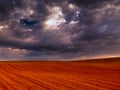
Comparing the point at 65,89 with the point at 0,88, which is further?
the point at 0,88

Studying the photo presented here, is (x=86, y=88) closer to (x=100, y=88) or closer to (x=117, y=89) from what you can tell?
(x=100, y=88)

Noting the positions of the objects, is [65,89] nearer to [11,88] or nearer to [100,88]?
[100,88]

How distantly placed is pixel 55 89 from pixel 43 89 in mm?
839

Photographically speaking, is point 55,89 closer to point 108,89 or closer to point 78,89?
point 78,89

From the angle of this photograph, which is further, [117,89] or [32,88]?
[32,88]

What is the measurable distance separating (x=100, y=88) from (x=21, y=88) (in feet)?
18.1

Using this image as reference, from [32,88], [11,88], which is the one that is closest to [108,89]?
[32,88]

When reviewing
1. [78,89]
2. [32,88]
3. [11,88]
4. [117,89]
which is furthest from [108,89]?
[11,88]

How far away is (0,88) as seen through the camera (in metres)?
18.2

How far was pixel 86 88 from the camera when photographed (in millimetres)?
17172

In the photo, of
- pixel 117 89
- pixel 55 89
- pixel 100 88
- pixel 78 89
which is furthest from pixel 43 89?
pixel 117 89

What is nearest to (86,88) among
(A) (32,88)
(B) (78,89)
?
(B) (78,89)

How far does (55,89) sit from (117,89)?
160 inches

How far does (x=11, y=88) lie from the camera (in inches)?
709
